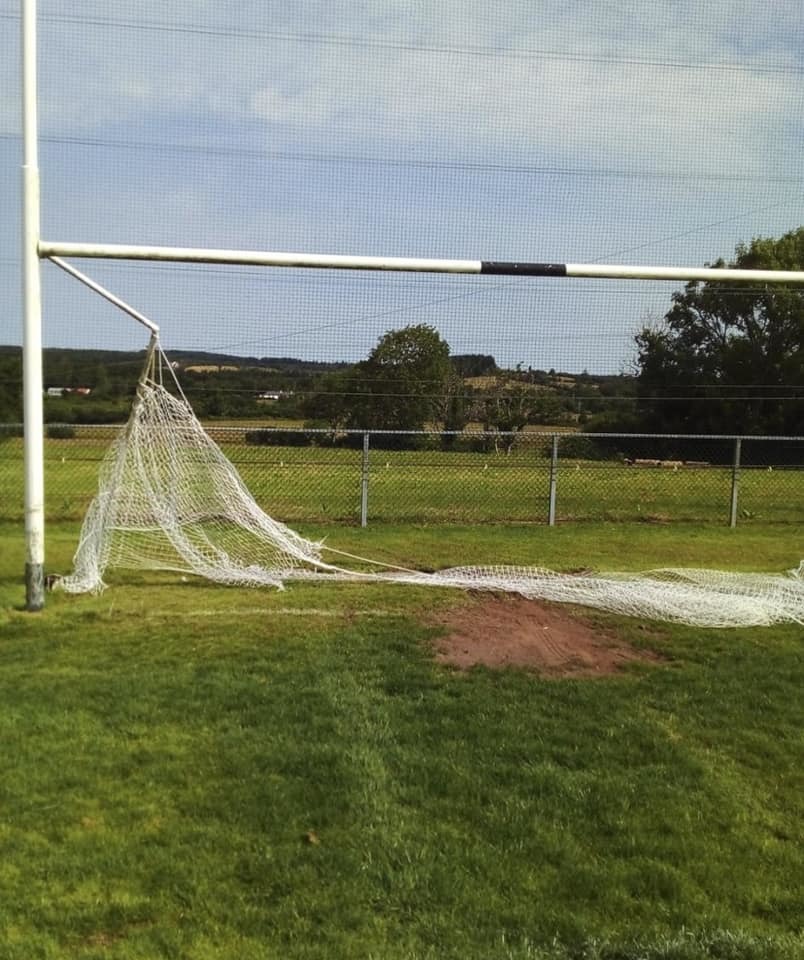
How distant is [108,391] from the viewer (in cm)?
1327

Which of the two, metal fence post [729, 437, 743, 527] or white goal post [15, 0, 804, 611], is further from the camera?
metal fence post [729, 437, 743, 527]

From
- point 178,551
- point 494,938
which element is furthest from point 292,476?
point 494,938

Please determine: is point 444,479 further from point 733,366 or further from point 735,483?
point 733,366

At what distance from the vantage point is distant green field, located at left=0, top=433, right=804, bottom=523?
12.8 meters

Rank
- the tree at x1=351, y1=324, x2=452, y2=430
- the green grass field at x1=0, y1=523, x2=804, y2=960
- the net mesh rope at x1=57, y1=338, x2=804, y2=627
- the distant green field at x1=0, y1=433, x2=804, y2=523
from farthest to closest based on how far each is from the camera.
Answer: the tree at x1=351, y1=324, x2=452, y2=430 → the distant green field at x1=0, y1=433, x2=804, y2=523 → the net mesh rope at x1=57, y1=338, x2=804, y2=627 → the green grass field at x1=0, y1=523, x2=804, y2=960

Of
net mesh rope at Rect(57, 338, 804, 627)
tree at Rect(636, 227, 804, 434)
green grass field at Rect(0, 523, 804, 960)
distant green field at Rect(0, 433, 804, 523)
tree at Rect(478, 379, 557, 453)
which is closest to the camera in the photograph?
green grass field at Rect(0, 523, 804, 960)

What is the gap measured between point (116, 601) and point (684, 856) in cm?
500

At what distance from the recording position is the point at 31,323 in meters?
6.15

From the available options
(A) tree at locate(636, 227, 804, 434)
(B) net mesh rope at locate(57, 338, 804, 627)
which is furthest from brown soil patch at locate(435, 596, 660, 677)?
(A) tree at locate(636, 227, 804, 434)

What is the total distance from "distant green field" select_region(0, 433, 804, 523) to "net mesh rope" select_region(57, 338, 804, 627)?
154 inches

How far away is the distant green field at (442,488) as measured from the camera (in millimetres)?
12760

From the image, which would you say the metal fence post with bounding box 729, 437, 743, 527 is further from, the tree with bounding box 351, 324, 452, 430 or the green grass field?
the green grass field

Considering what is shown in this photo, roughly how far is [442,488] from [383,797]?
12197 millimetres

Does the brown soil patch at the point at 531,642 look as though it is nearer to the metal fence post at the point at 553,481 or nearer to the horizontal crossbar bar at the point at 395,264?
the horizontal crossbar bar at the point at 395,264
